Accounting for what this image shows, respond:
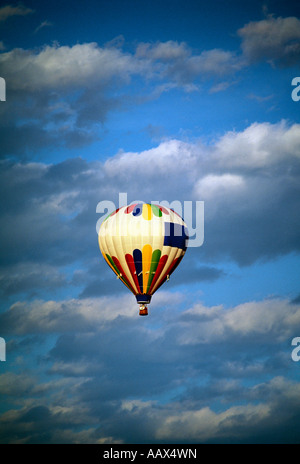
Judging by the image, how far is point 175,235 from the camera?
79.8 meters

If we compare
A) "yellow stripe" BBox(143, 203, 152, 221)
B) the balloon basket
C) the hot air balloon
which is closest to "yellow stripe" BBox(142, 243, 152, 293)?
the hot air balloon

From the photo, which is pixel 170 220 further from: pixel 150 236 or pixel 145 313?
pixel 145 313

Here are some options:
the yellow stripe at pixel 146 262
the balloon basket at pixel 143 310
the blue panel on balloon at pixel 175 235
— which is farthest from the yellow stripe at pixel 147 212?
the balloon basket at pixel 143 310

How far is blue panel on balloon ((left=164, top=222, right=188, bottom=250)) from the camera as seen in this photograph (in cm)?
7925

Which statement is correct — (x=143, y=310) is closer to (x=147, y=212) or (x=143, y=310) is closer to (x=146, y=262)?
(x=146, y=262)

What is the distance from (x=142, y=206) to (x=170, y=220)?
2848 millimetres

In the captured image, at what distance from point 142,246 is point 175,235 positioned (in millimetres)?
3442

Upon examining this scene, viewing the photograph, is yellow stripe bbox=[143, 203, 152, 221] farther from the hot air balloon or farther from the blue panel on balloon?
the blue panel on balloon

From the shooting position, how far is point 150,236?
3091 inches

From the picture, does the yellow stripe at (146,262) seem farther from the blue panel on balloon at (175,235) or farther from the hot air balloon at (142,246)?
the blue panel on balloon at (175,235)

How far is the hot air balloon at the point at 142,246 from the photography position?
78.5 meters
